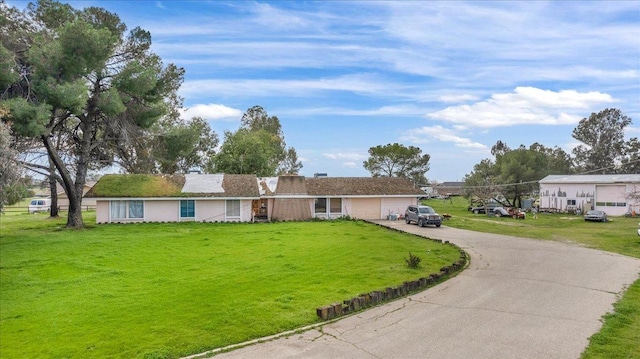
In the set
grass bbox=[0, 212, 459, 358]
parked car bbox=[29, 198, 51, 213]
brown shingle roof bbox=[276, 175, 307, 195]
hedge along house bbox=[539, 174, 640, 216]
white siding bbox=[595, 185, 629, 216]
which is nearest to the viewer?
grass bbox=[0, 212, 459, 358]

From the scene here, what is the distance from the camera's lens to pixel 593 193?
4569 centimetres

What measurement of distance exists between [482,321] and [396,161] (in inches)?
2532

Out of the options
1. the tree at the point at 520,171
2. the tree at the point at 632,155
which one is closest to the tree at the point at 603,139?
the tree at the point at 632,155

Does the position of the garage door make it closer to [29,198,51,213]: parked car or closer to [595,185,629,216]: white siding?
[595,185,629,216]: white siding

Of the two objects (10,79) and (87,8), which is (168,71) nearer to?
(87,8)

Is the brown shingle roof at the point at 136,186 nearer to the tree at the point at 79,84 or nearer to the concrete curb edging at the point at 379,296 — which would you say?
the tree at the point at 79,84

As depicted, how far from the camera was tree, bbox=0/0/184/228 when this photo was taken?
23469 mm

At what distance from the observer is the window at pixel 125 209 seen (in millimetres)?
32250

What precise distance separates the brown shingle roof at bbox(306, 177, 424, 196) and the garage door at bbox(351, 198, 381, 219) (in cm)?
69

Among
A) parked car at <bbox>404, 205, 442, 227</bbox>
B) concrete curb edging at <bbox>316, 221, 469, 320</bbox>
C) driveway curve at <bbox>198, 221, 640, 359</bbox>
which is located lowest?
driveway curve at <bbox>198, 221, 640, 359</bbox>

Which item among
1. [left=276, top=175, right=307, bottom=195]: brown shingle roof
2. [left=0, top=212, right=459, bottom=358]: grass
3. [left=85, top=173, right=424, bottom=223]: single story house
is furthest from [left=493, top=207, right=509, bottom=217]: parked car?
[left=0, top=212, right=459, bottom=358]: grass

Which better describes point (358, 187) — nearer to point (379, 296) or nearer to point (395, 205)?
point (395, 205)

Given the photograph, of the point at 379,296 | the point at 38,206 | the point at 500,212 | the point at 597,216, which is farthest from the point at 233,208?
the point at 38,206

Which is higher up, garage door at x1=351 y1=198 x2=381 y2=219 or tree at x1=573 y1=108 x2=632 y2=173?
tree at x1=573 y1=108 x2=632 y2=173
